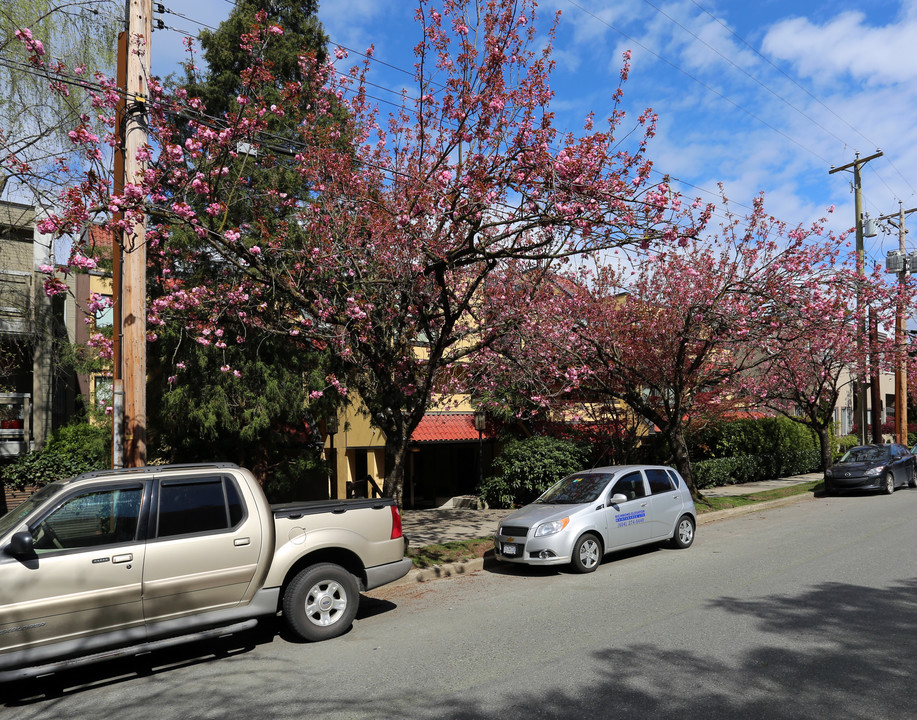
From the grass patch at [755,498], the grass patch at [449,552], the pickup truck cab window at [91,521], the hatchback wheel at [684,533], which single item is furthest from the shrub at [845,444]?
the pickup truck cab window at [91,521]

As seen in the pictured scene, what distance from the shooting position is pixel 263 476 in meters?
14.6

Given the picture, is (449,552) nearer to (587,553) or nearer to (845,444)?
(587,553)

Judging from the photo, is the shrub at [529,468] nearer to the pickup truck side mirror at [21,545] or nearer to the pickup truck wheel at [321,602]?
the pickup truck wheel at [321,602]

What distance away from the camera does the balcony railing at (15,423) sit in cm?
1527

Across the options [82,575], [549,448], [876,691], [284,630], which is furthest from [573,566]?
[549,448]

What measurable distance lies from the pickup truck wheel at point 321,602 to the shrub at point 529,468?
10.8 meters

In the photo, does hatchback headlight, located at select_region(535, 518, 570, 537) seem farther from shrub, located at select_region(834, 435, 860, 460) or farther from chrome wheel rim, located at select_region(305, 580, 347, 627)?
shrub, located at select_region(834, 435, 860, 460)

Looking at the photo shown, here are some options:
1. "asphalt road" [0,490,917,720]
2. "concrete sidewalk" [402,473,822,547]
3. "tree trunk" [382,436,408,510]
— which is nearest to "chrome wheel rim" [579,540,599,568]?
"asphalt road" [0,490,917,720]

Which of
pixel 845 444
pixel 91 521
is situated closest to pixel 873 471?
pixel 845 444

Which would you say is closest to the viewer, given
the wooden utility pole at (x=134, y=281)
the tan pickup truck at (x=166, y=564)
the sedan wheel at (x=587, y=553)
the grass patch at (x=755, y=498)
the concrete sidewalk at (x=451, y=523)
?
the tan pickup truck at (x=166, y=564)

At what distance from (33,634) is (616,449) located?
647 inches

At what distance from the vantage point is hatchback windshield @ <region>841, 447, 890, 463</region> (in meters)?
21.3

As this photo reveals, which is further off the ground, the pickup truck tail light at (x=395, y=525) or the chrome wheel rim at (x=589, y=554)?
the pickup truck tail light at (x=395, y=525)

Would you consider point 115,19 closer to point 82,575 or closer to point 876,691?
point 82,575
